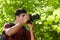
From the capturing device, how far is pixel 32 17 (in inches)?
130

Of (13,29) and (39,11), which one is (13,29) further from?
(39,11)

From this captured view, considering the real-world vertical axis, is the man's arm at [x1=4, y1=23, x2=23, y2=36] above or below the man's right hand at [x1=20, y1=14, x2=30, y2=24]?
below

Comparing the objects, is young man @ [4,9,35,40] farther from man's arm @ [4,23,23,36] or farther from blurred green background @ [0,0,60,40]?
blurred green background @ [0,0,60,40]

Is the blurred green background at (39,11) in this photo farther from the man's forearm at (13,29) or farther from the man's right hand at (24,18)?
the man's forearm at (13,29)

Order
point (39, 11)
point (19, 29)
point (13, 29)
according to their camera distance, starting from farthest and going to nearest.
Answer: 1. point (39, 11)
2. point (19, 29)
3. point (13, 29)

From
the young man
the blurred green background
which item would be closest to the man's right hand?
the young man

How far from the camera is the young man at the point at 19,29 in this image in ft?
9.75

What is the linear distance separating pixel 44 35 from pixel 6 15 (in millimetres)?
1079

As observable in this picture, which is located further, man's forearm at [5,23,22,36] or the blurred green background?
the blurred green background

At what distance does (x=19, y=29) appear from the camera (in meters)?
3.13

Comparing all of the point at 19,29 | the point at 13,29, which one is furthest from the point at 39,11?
the point at 13,29

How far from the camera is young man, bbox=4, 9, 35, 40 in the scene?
2.97 m

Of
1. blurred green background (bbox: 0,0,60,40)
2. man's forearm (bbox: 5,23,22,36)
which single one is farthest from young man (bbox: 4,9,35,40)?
blurred green background (bbox: 0,0,60,40)

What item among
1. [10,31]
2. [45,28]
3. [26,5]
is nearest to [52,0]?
[45,28]
